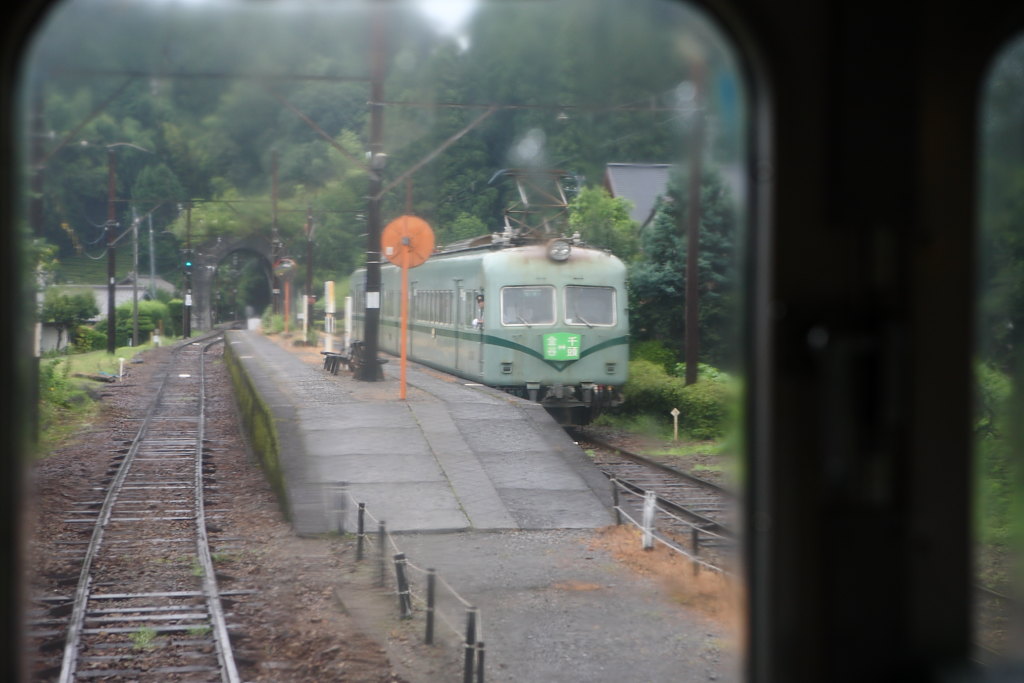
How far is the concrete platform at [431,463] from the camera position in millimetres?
8219

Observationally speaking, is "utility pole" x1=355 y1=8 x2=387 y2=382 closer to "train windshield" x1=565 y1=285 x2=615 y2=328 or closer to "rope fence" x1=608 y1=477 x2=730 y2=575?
"train windshield" x1=565 y1=285 x2=615 y2=328

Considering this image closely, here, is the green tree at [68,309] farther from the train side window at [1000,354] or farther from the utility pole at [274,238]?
the train side window at [1000,354]

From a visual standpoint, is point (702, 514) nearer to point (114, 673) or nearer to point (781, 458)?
point (114, 673)

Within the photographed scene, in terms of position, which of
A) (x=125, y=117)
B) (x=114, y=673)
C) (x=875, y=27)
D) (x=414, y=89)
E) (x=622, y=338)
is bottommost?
(x=114, y=673)

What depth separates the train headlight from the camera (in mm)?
13469

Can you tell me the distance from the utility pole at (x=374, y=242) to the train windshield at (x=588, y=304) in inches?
99.9

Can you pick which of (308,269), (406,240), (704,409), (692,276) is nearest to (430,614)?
(406,240)

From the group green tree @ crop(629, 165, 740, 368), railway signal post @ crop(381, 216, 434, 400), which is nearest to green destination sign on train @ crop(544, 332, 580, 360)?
green tree @ crop(629, 165, 740, 368)

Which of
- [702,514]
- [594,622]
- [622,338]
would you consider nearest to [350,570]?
[594,622]

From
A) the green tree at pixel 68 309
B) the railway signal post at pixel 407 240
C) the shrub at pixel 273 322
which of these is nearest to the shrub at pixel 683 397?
the railway signal post at pixel 407 240

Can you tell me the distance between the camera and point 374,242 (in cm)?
1302

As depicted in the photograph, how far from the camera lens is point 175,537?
855 centimetres

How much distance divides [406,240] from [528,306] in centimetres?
312

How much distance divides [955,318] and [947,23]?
572mm
